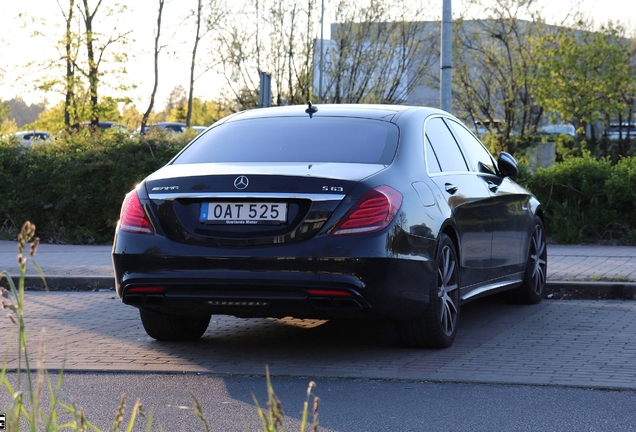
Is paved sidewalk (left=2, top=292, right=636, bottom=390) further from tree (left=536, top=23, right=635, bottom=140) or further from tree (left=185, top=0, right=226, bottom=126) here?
tree (left=185, top=0, right=226, bottom=126)

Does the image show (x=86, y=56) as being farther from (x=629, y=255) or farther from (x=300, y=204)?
(x=300, y=204)

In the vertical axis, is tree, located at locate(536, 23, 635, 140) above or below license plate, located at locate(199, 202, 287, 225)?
above

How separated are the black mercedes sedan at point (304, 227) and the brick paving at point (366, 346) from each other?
0.97ft

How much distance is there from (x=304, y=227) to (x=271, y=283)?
35 centimetres

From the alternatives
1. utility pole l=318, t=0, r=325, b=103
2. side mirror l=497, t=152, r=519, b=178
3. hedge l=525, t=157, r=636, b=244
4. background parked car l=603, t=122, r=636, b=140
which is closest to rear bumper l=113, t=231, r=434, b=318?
side mirror l=497, t=152, r=519, b=178

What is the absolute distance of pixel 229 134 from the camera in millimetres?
6660

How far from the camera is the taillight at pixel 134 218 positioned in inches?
233

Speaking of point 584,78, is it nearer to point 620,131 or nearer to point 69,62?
point 620,131

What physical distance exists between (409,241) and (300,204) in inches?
27.0

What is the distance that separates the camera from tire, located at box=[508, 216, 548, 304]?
28.1 feet

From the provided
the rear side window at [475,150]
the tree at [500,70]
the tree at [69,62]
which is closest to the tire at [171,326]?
the rear side window at [475,150]

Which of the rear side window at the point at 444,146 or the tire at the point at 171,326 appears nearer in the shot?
the tire at the point at 171,326

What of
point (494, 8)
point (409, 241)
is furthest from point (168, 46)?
point (409, 241)

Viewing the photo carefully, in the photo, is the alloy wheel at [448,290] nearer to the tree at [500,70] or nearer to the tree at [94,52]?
the tree at [500,70]
